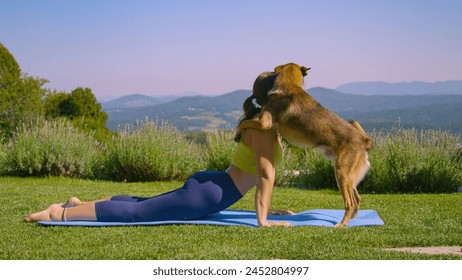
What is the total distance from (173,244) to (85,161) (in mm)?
8307

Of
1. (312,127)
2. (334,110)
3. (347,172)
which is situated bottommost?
(334,110)

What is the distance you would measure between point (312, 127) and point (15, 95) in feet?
68.6

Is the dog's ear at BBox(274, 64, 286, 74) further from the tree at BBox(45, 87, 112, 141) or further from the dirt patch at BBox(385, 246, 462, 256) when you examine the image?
the tree at BBox(45, 87, 112, 141)

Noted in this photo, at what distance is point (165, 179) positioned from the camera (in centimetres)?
1282

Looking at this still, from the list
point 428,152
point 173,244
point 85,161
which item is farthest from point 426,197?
point 85,161

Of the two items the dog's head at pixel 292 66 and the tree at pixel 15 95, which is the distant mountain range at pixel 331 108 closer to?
the tree at pixel 15 95

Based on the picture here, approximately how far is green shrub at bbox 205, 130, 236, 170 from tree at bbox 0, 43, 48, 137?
43.9 ft

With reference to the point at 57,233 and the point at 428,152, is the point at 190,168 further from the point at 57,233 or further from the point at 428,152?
the point at 57,233

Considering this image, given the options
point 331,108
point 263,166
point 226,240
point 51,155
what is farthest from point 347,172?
point 331,108

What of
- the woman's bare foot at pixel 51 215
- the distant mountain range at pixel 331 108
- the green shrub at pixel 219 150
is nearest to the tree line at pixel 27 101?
the green shrub at pixel 219 150

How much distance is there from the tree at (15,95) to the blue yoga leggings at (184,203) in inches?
751

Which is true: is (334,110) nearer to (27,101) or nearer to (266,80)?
(27,101)

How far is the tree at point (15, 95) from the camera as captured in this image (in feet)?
80.4

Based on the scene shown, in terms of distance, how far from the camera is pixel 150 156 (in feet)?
41.3
